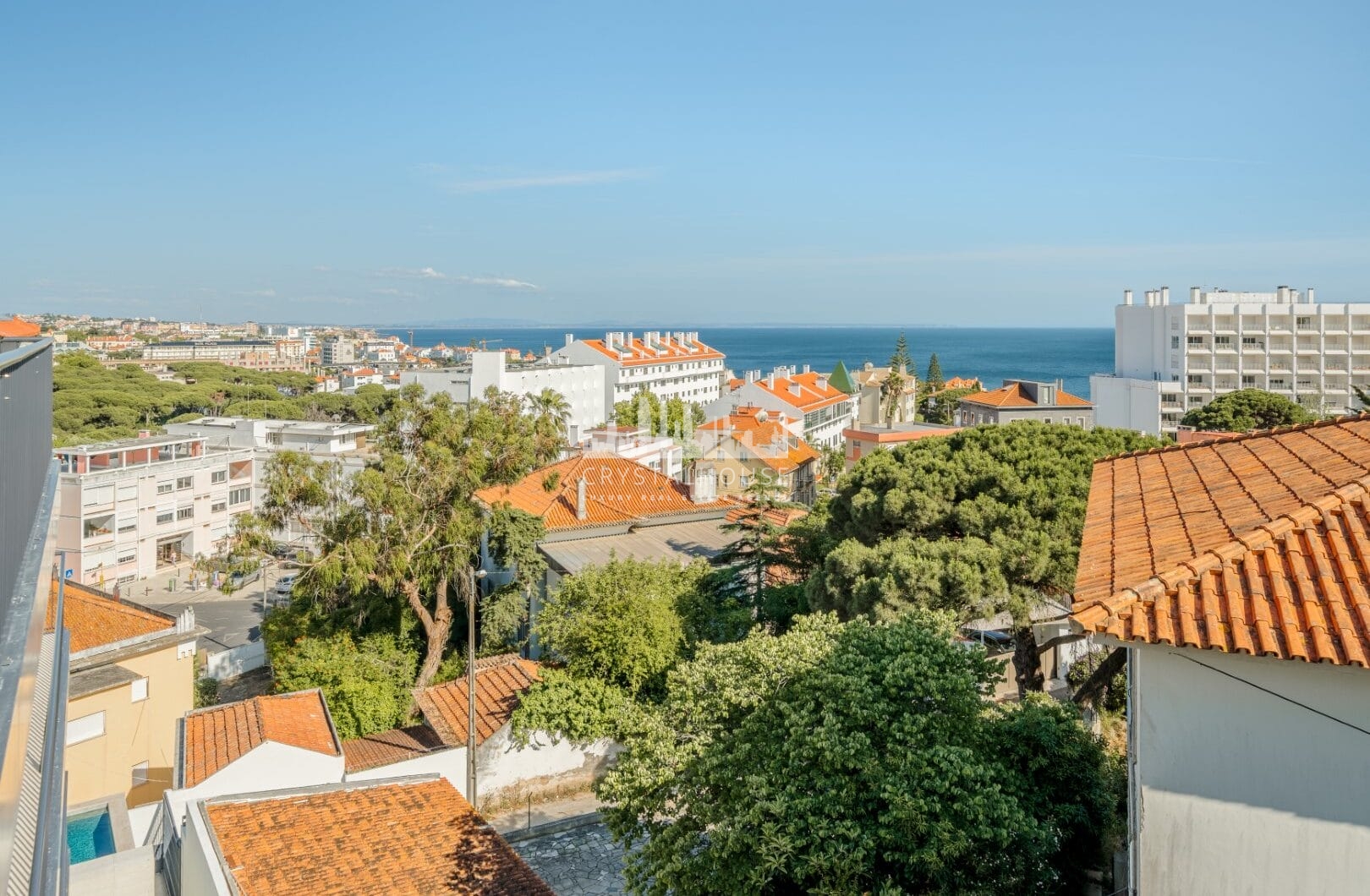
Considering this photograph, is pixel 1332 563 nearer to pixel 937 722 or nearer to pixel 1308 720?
pixel 1308 720

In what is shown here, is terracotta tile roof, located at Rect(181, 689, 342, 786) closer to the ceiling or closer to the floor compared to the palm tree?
closer to the floor

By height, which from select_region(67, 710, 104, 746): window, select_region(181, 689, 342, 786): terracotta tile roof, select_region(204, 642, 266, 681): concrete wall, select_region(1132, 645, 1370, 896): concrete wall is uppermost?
select_region(1132, 645, 1370, 896): concrete wall

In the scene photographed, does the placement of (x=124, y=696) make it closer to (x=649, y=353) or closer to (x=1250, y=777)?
(x=1250, y=777)

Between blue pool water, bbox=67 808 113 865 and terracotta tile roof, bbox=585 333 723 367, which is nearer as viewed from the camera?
blue pool water, bbox=67 808 113 865

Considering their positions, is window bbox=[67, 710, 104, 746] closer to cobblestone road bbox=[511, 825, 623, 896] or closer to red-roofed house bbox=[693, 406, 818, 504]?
cobblestone road bbox=[511, 825, 623, 896]

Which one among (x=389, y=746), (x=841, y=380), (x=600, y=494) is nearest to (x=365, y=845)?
(x=389, y=746)

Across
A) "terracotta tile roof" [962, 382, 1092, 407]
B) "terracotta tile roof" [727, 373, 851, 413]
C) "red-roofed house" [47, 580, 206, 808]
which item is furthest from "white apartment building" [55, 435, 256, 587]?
"terracotta tile roof" [962, 382, 1092, 407]

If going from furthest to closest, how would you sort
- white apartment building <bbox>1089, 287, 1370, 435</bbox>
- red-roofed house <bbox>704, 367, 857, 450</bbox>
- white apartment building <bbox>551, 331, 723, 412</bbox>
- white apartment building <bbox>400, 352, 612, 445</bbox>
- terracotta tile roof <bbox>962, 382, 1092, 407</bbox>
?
white apartment building <bbox>551, 331, 723, 412</bbox>, white apartment building <bbox>400, 352, 612, 445</bbox>, white apartment building <bbox>1089, 287, 1370, 435</bbox>, red-roofed house <bbox>704, 367, 857, 450</bbox>, terracotta tile roof <bbox>962, 382, 1092, 407</bbox>

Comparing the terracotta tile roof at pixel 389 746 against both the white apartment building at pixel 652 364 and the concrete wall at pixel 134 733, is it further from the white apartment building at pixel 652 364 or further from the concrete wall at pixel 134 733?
the white apartment building at pixel 652 364
